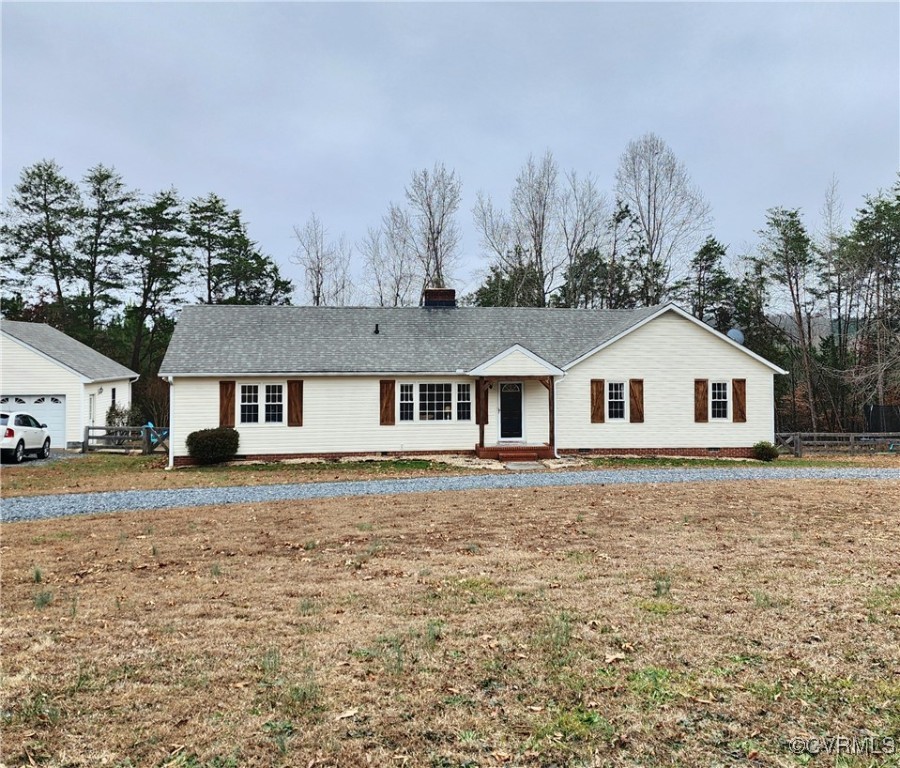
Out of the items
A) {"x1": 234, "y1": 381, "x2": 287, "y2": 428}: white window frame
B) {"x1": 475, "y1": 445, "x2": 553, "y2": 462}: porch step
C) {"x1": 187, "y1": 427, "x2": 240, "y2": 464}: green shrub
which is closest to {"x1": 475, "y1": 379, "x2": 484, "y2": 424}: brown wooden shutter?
{"x1": 475, "y1": 445, "x2": 553, "y2": 462}: porch step

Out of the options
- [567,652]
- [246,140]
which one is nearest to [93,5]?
[246,140]

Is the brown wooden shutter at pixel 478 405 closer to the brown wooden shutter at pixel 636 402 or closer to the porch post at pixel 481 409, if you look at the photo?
the porch post at pixel 481 409

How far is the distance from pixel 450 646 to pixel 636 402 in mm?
17534

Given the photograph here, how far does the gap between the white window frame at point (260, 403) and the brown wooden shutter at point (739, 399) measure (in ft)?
52.3

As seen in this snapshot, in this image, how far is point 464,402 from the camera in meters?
20.6

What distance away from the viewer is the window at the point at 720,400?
2102 centimetres

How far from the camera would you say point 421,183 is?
124 ft

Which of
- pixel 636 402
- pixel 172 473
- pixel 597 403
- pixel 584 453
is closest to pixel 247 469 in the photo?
pixel 172 473

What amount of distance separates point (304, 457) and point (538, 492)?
983 centimetres

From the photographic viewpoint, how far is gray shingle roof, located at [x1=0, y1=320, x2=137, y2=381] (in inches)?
977

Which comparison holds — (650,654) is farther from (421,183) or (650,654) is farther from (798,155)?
(421,183)

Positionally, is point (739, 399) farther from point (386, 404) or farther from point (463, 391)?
point (386, 404)

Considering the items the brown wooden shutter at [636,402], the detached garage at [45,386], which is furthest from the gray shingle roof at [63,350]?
the brown wooden shutter at [636,402]

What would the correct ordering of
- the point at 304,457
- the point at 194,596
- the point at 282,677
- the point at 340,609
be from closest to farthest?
the point at 282,677, the point at 340,609, the point at 194,596, the point at 304,457
